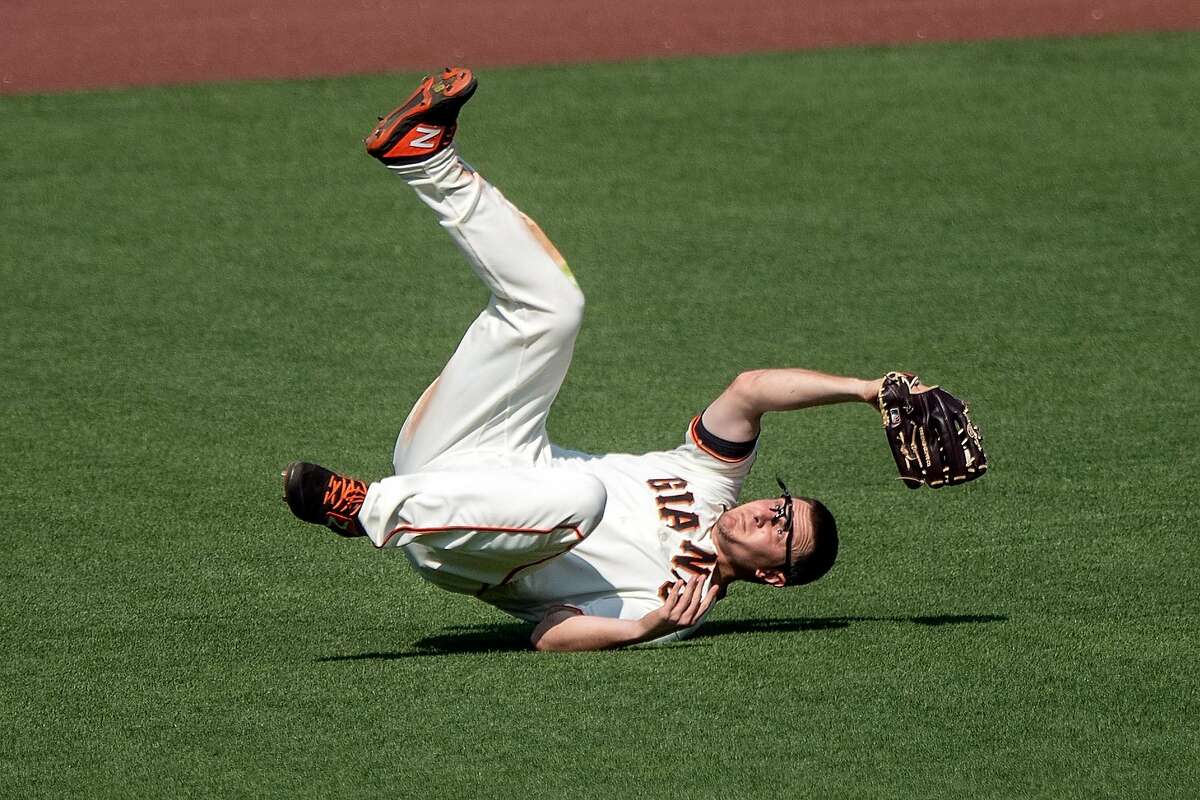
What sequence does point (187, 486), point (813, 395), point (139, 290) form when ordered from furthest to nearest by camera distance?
1. point (139, 290)
2. point (187, 486)
3. point (813, 395)

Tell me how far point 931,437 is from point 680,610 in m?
0.82

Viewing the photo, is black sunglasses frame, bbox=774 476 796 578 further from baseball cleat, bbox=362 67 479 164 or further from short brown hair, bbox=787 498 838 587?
baseball cleat, bbox=362 67 479 164

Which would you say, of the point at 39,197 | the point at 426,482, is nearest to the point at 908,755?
the point at 426,482

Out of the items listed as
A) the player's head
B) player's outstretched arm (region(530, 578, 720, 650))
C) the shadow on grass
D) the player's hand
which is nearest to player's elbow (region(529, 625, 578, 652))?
player's outstretched arm (region(530, 578, 720, 650))

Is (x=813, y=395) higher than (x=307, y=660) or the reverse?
higher

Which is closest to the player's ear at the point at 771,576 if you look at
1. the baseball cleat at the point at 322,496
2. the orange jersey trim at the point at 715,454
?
the orange jersey trim at the point at 715,454

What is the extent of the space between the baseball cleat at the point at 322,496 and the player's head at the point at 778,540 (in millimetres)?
1058

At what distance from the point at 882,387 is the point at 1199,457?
233cm

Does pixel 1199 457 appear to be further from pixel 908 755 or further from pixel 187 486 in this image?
pixel 187 486

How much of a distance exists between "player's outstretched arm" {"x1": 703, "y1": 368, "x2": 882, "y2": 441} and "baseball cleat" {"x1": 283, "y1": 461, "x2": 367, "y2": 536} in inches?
44.3

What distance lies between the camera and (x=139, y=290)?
864cm

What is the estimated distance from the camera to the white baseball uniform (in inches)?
174

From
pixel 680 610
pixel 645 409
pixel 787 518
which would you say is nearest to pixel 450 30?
pixel 645 409

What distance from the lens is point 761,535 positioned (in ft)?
15.5
